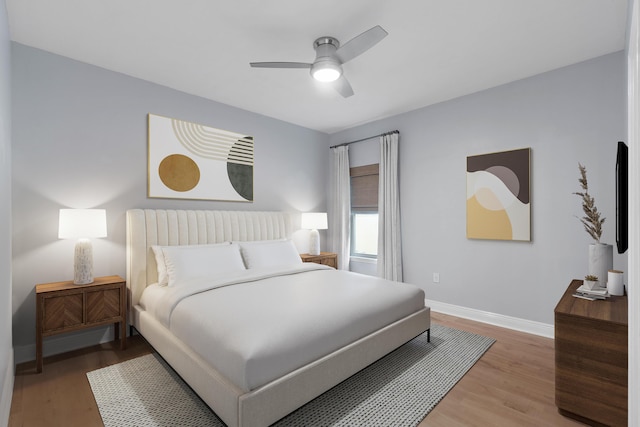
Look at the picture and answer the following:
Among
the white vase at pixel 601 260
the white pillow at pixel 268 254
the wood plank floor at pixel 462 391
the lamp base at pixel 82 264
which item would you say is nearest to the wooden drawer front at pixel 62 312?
the lamp base at pixel 82 264

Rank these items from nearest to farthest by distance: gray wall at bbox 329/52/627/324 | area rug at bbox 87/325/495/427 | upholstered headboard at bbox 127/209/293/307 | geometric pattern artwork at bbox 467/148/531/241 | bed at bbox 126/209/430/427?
bed at bbox 126/209/430/427 < area rug at bbox 87/325/495/427 < gray wall at bbox 329/52/627/324 < upholstered headboard at bbox 127/209/293/307 < geometric pattern artwork at bbox 467/148/531/241

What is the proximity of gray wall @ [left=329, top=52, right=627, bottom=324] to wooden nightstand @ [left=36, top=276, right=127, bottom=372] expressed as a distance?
3316mm

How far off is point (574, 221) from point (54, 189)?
4786 millimetres

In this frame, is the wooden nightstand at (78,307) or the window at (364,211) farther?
the window at (364,211)

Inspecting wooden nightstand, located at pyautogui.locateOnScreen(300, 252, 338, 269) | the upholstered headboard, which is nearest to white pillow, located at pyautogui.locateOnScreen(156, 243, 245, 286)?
the upholstered headboard

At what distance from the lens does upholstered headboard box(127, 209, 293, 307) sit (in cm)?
301

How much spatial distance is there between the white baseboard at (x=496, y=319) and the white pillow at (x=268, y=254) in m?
1.89

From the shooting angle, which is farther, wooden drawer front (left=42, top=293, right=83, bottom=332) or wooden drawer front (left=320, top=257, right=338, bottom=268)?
wooden drawer front (left=320, top=257, right=338, bottom=268)

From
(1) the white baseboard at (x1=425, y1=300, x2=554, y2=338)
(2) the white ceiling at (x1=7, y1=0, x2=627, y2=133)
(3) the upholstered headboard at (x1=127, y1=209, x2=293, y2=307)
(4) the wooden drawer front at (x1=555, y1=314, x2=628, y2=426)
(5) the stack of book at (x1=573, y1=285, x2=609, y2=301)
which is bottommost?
(1) the white baseboard at (x1=425, y1=300, x2=554, y2=338)

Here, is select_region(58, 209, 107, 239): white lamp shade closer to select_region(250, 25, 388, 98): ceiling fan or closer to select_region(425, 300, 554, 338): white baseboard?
select_region(250, 25, 388, 98): ceiling fan

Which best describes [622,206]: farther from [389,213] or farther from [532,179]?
[389,213]

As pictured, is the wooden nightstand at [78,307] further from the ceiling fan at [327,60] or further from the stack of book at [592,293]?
the stack of book at [592,293]

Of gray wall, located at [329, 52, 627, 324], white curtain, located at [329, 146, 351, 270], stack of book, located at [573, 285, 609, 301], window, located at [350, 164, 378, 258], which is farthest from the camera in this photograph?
white curtain, located at [329, 146, 351, 270]

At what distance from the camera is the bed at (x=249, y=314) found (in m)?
1.61
